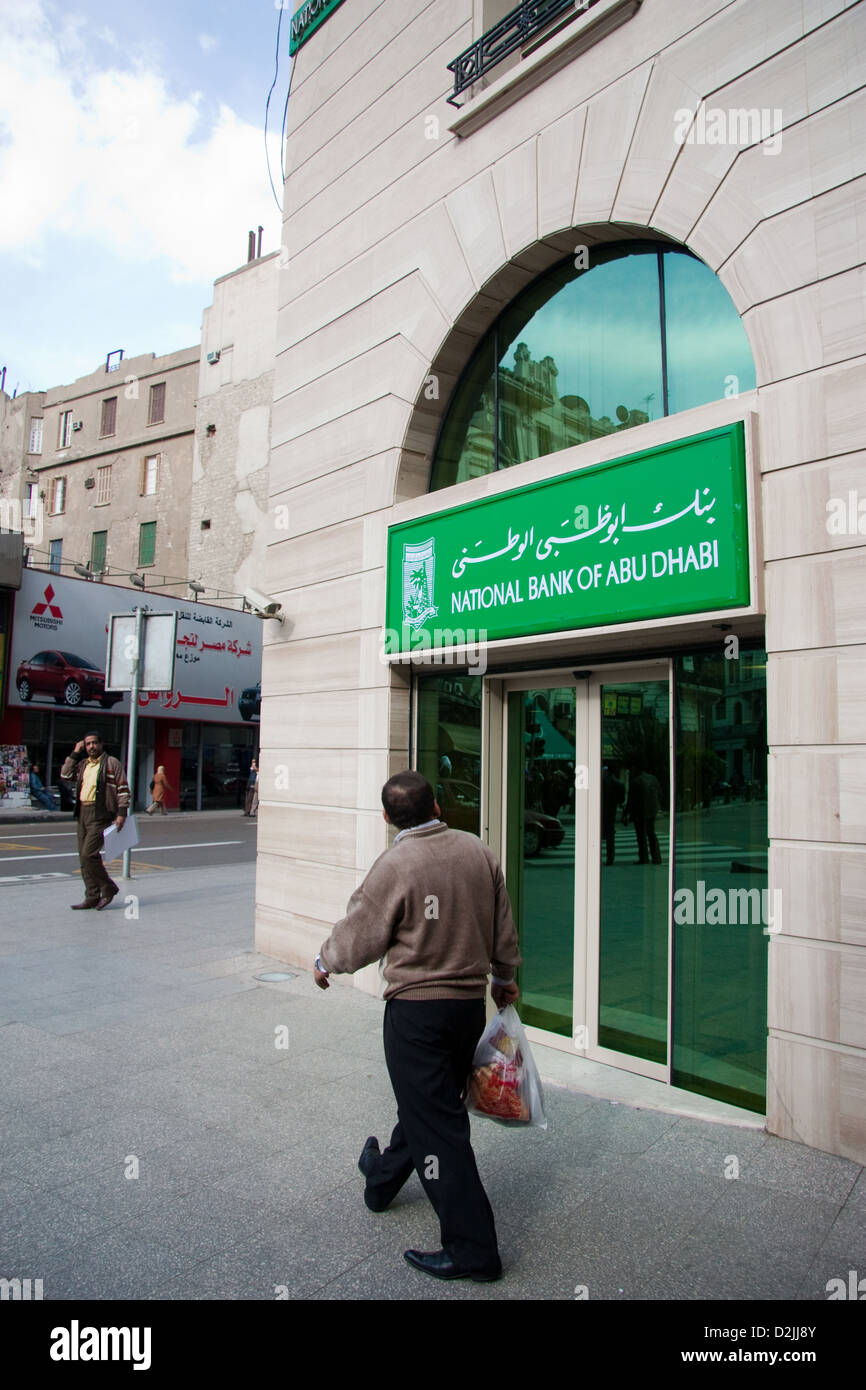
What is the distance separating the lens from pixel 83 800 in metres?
10.2

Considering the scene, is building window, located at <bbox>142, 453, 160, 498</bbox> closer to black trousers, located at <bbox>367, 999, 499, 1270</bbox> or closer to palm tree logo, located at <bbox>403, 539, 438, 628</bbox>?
palm tree logo, located at <bbox>403, 539, 438, 628</bbox>

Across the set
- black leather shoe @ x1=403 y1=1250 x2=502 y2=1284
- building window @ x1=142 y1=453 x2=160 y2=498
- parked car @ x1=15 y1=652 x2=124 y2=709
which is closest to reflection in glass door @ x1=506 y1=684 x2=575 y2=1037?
black leather shoe @ x1=403 y1=1250 x2=502 y2=1284

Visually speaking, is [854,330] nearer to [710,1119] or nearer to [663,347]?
[663,347]

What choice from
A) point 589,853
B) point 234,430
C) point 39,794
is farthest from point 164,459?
point 589,853

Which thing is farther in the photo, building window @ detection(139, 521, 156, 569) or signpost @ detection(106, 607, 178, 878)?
Answer: building window @ detection(139, 521, 156, 569)

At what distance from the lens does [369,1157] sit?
3.76 meters

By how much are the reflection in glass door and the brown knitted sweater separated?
254 cm

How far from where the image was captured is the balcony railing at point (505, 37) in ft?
20.1

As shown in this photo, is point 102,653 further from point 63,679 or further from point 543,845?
point 543,845

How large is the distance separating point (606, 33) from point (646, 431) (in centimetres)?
265

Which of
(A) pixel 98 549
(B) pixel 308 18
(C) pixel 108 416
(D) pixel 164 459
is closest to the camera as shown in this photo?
(B) pixel 308 18

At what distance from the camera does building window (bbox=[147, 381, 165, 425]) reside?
38.2m

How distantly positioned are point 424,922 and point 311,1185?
1.48 meters
